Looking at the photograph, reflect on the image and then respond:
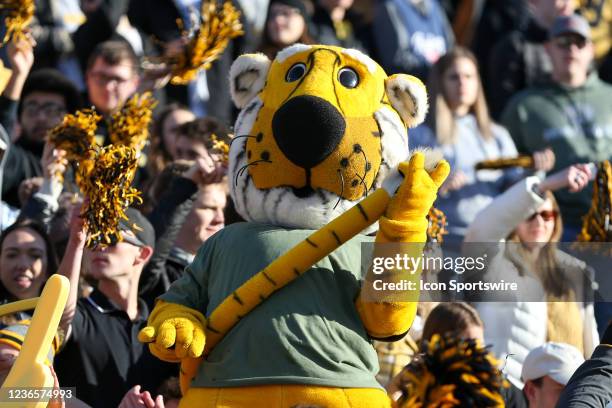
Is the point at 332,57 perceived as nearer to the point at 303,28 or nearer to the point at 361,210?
the point at 361,210

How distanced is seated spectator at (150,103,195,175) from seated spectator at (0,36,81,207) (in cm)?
49

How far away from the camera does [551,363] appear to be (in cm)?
598

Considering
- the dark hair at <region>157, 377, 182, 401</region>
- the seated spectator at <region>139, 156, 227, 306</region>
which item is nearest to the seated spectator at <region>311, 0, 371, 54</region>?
the seated spectator at <region>139, 156, 227, 306</region>

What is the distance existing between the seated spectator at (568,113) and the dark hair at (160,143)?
2037 mm

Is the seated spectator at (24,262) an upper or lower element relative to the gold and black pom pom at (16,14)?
lower

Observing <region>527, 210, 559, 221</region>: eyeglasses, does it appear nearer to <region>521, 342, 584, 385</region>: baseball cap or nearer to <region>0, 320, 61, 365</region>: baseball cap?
<region>521, 342, 584, 385</region>: baseball cap

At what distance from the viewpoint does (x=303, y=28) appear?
8.95m

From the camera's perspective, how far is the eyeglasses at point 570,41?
8.89 m

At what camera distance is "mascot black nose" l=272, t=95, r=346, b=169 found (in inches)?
201

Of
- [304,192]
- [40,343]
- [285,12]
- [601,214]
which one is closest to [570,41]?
[285,12]

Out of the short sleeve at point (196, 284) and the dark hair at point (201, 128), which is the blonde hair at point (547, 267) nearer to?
the short sleeve at point (196, 284)

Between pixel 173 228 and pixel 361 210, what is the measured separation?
2045 millimetres

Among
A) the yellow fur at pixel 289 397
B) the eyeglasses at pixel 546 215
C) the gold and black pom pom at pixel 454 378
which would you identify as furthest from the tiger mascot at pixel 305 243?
the eyeglasses at pixel 546 215

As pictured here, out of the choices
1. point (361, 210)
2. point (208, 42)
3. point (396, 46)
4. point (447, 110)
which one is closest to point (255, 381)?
point (361, 210)
